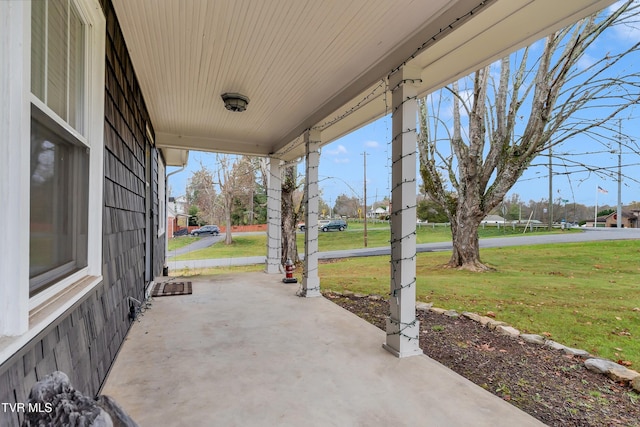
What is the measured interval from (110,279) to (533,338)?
161 inches

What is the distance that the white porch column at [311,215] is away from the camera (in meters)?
4.73

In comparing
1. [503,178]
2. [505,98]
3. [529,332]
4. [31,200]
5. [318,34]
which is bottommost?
[529,332]

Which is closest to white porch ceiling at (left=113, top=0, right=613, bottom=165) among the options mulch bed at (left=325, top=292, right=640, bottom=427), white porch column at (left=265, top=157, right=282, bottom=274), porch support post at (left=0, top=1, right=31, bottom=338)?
porch support post at (left=0, top=1, right=31, bottom=338)

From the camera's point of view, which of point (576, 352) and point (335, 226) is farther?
point (335, 226)

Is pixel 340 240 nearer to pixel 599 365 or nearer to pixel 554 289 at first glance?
pixel 554 289

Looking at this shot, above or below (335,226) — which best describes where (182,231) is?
below

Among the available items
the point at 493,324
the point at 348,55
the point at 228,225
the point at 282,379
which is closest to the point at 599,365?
the point at 493,324

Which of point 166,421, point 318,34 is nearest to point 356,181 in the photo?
point 318,34

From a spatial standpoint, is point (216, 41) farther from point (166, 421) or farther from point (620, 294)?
point (620, 294)

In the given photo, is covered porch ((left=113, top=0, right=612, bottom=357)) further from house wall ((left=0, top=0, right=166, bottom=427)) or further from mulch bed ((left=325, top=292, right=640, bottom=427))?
mulch bed ((left=325, top=292, right=640, bottom=427))

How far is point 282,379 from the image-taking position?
228 centimetres

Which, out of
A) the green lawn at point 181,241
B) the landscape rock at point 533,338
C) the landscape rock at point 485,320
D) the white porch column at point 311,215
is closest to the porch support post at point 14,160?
the white porch column at point 311,215

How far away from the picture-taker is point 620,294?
5348 millimetres

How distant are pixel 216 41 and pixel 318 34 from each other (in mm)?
874
